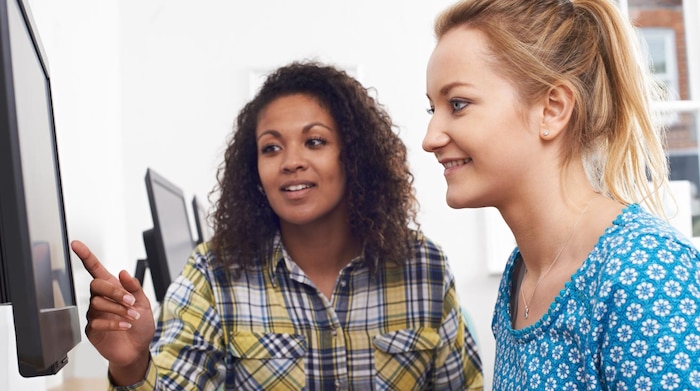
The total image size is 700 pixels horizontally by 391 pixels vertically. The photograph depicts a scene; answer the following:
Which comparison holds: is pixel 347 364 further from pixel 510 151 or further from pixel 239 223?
pixel 510 151

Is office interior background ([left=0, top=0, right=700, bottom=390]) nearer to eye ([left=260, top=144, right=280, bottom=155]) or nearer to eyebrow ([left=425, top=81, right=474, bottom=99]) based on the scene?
eye ([left=260, top=144, right=280, bottom=155])

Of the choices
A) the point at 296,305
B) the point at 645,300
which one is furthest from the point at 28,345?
the point at 296,305

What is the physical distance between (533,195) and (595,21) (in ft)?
0.81

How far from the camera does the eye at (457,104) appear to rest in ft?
3.43

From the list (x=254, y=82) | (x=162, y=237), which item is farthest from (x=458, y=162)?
(x=254, y=82)

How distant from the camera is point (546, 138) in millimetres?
1045

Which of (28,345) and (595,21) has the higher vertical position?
(595,21)

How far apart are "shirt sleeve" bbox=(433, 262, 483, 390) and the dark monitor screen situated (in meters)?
0.62

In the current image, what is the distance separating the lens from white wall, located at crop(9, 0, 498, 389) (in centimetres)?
380

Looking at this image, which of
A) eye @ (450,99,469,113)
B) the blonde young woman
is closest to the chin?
the blonde young woman

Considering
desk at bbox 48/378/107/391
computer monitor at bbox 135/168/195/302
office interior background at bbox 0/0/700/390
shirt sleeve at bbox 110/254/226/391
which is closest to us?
shirt sleeve at bbox 110/254/226/391

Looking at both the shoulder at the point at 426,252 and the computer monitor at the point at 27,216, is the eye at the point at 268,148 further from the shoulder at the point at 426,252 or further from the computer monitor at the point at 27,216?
the computer monitor at the point at 27,216

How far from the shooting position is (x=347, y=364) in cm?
155

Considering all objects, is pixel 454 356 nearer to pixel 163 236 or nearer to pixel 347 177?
pixel 347 177
